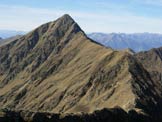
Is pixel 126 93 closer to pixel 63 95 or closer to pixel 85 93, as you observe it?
pixel 85 93

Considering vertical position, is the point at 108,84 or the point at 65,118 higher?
the point at 65,118

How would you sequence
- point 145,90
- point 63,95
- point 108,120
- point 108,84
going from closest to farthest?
1. point 108,120
2. point 145,90
3. point 108,84
4. point 63,95

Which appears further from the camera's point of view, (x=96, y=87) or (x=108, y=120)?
(x=96, y=87)

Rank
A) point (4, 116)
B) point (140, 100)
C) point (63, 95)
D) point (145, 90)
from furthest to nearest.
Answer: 1. point (63, 95)
2. point (145, 90)
3. point (140, 100)
4. point (4, 116)

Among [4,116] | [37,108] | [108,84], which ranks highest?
[4,116]

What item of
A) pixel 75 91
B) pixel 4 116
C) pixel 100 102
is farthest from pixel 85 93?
pixel 4 116

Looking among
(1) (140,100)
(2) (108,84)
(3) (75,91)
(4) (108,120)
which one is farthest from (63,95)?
(4) (108,120)

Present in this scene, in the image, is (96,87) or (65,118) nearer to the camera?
(65,118)

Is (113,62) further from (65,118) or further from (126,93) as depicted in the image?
(65,118)

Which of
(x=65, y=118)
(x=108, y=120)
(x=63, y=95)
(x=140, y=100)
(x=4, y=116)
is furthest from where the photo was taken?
(x=63, y=95)
